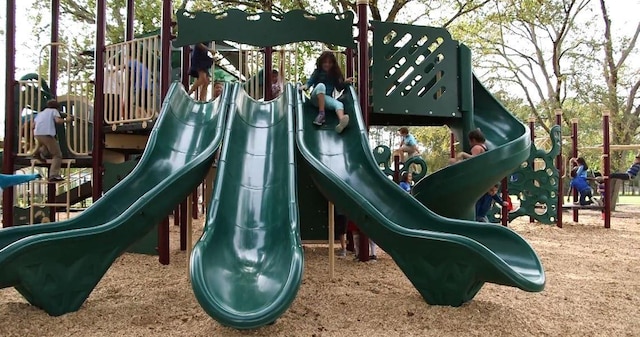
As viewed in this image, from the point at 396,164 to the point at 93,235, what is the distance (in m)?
6.03

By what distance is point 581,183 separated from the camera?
12.9m

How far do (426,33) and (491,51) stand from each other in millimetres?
16566

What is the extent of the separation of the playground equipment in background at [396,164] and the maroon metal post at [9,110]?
523 centimetres

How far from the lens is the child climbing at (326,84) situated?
6.55 metres

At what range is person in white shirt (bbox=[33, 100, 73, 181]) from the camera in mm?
7188

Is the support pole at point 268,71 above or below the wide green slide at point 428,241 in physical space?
above

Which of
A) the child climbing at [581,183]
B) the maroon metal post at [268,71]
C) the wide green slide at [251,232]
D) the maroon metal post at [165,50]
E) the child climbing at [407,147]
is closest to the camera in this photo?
the wide green slide at [251,232]

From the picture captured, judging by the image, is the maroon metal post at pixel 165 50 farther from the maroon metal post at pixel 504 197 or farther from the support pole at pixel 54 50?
the maroon metal post at pixel 504 197

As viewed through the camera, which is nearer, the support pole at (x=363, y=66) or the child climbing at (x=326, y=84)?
the child climbing at (x=326, y=84)

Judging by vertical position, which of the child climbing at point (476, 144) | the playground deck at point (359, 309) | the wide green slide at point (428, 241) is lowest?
the playground deck at point (359, 309)

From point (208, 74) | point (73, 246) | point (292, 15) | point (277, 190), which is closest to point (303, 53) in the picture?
point (208, 74)

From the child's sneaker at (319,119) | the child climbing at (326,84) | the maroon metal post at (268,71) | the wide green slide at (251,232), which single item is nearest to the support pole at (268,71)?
the maroon metal post at (268,71)

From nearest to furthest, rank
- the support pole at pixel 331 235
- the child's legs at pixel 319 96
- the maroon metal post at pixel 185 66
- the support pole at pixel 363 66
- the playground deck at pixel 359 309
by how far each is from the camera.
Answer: the playground deck at pixel 359 309, the support pole at pixel 331 235, the child's legs at pixel 319 96, the support pole at pixel 363 66, the maroon metal post at pixel 185 66

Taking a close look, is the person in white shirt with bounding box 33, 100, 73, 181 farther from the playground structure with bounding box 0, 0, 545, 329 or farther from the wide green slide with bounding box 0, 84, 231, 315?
the wide green slide with bounding box 0, 84, 231, 315
